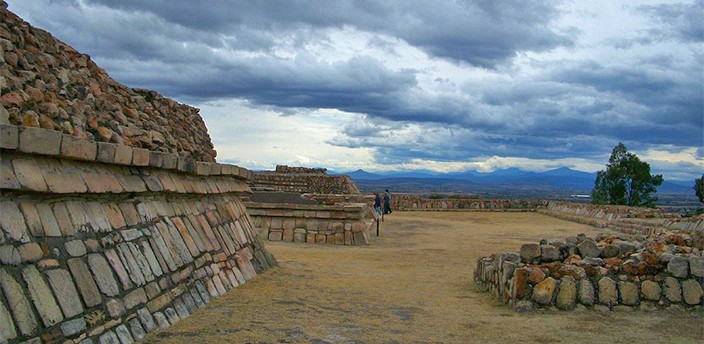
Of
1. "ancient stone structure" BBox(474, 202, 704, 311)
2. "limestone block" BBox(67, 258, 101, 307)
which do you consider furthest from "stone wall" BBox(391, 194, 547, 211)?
"limestone block" BBox(67, 258, 101, 307)

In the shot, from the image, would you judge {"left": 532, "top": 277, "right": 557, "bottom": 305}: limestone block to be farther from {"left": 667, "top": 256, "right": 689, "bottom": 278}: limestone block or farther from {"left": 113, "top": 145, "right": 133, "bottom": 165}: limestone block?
{"left": 113, "top": 145, "right": 133, "bottom": 165}: limestone block

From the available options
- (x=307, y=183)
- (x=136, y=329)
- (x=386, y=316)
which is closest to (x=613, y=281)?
(x=386, y=316)

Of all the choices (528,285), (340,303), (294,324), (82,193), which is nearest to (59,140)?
(82,193)

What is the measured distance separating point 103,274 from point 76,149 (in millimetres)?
1112

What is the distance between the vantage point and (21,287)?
471cm

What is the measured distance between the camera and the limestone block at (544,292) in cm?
804

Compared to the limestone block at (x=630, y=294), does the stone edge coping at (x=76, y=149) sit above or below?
above

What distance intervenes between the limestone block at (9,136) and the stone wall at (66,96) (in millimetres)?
537

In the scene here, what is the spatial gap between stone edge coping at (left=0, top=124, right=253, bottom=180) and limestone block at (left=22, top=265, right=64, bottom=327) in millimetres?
930

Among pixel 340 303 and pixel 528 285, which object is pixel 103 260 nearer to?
pixel 340 303

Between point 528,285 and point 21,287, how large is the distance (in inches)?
230

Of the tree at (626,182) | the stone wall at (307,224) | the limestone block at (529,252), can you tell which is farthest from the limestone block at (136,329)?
the tree at (626,182)

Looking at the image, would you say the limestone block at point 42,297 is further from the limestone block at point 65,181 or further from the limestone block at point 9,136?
the limestone block at point 9,136

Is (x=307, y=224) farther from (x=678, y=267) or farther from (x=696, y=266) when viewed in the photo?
(x=696, y=266)
